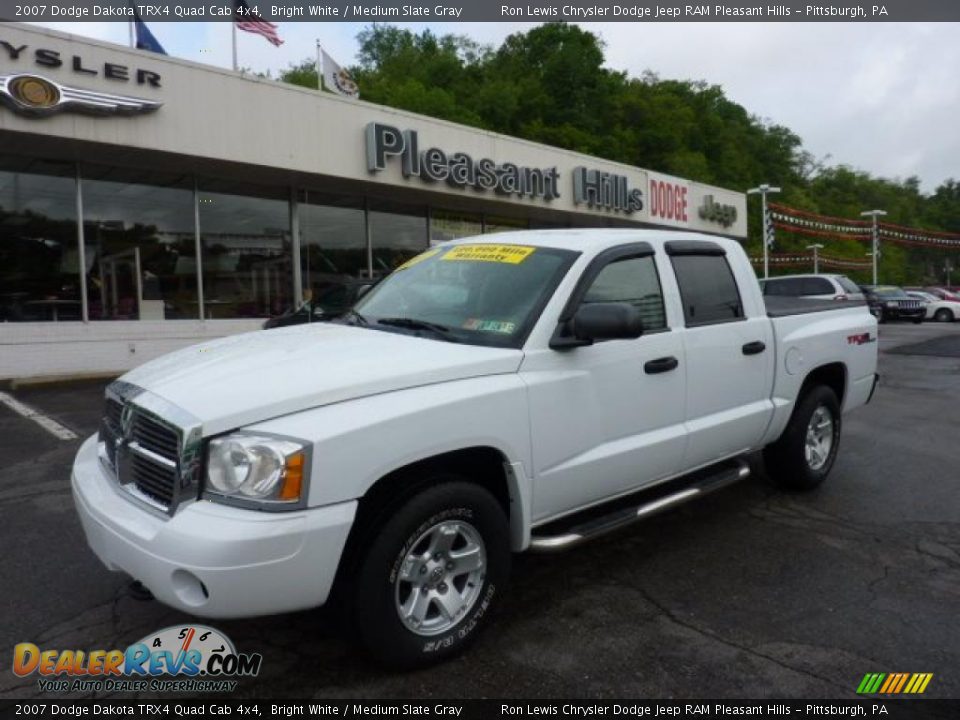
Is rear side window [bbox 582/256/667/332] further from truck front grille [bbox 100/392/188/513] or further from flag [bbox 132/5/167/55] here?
flag [bbox 132/5/167/55]

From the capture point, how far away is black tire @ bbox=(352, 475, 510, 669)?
270cm

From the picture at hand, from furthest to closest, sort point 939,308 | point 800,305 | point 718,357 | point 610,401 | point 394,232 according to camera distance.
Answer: point 939,308, point 394,232, point 800,305, point 718,357, point 610,401

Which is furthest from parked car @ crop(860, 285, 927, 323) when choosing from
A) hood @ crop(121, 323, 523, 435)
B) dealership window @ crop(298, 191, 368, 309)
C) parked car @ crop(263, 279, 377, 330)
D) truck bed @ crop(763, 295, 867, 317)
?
hood @ crop(121, 323, 523, 435)

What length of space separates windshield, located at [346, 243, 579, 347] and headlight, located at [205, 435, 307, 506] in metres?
1.11

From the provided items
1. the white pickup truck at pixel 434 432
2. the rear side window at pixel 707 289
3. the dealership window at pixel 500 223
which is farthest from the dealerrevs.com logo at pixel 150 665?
the dealership window at pixel 500 223

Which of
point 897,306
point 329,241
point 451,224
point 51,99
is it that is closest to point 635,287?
point 51,99

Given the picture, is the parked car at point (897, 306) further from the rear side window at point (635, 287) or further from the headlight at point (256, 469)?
the headlight at point (256, 469)

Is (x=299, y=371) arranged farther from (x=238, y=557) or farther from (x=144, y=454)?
(x=238, y=557)

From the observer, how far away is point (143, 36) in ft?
41.4

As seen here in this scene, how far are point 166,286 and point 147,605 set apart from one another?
10930 millimetres

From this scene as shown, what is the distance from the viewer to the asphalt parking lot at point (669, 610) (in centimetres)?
287

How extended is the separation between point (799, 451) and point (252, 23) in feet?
42.6

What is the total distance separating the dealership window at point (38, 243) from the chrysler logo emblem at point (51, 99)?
179 cm

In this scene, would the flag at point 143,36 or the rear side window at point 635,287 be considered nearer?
the rear side window at point 635,287
